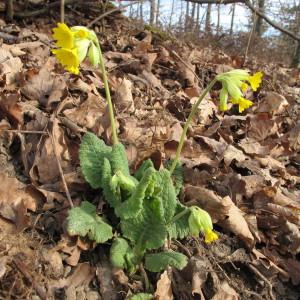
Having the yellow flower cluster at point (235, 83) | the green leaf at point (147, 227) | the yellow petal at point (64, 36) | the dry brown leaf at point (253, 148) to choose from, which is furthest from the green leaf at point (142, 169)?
the dry brown leaf at point (253, 148)

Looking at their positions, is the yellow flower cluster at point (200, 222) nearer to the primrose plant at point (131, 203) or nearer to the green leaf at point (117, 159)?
the primrose plant at point (131, 203)

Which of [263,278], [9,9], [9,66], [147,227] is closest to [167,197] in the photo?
[147,227]

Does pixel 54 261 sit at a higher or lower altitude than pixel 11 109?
lower

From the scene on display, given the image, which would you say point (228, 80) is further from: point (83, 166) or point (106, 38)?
point (106, 38)

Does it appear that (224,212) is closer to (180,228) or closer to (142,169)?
(180,228)

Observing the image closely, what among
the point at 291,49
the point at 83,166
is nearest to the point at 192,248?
the point at 83,166
